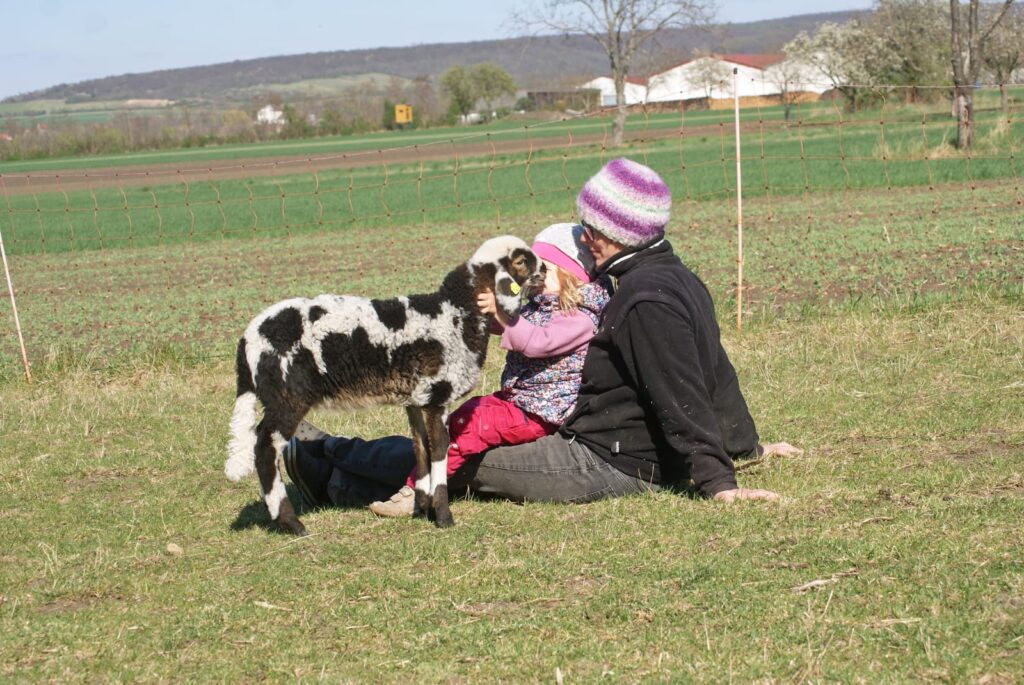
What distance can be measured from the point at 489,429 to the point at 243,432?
4.42ft

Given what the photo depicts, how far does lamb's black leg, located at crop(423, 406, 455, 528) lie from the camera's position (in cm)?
616

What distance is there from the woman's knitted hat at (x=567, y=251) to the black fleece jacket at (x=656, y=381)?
0.22m

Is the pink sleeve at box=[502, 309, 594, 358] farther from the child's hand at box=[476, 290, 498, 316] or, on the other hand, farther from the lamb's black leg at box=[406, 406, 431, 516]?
the lamb's black leg at box=[406, 406, 431, 516]

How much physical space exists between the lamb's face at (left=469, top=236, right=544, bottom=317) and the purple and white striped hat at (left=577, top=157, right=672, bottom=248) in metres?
0.38

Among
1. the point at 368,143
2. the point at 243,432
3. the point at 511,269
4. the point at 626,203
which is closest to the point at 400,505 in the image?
the point at 243,432

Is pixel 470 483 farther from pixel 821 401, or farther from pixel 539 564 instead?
pixel 821 401

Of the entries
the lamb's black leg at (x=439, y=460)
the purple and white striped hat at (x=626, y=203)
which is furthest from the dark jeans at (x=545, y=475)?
the purple and white striped hat at (x=626, y=203)

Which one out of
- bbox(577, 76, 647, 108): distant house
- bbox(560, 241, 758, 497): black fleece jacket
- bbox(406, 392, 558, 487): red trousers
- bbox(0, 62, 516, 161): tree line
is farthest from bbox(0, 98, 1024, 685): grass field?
bbox(577, 76, 647, 108): distant house

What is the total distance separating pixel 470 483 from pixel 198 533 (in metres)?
1.60

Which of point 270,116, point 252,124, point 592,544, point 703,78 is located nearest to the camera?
point 592,544

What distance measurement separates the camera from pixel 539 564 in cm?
537

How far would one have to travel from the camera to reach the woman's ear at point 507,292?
6.03m

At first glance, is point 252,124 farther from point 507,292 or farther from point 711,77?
point 507,292

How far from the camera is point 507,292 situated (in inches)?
238
